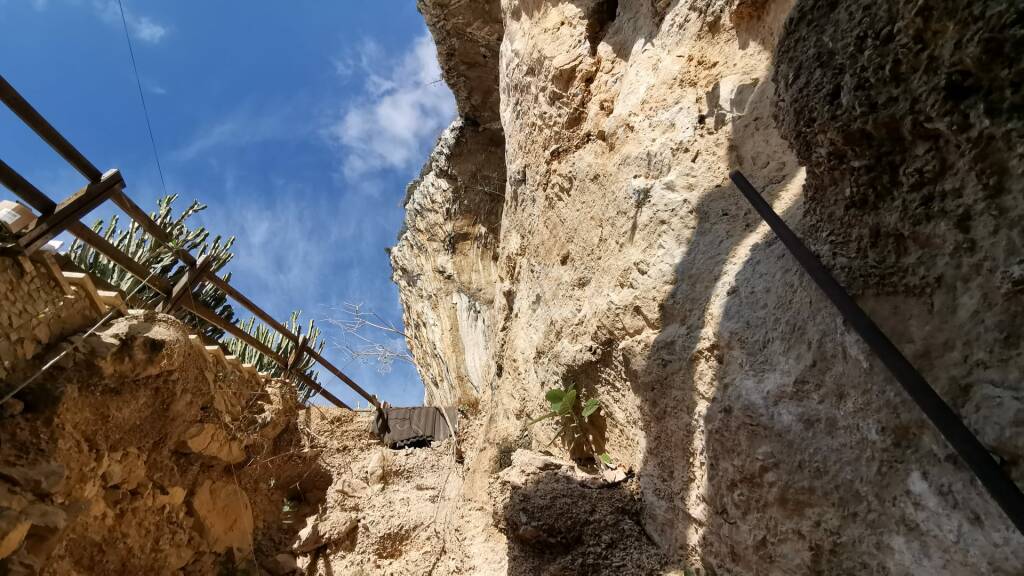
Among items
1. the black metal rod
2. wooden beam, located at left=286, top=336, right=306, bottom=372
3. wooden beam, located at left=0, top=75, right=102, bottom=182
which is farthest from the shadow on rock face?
wooden beam, located at left=286, top=336, right=306, bottom=372

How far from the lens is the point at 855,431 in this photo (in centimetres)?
158

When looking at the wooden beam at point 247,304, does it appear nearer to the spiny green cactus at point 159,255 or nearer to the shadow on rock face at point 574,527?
the spiny green cactus at point 159,255

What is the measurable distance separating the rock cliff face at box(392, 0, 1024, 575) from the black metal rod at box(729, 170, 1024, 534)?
8 centimetres

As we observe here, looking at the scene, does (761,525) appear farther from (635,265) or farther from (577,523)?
(635,265)

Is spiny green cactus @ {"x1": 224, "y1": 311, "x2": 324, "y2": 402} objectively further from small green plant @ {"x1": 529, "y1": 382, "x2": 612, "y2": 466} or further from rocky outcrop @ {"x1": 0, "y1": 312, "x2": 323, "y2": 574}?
small green plant @ {"x1": 529, "y1": 382, "x2": 612, "y2": 466}

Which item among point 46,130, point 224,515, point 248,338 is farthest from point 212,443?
Result: point 46,130

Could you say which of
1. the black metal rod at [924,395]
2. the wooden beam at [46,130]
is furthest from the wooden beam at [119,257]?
the black metal rod at [924,395]

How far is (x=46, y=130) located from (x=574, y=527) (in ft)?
11.0

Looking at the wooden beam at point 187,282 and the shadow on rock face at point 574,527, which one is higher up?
the wooden beam at point 187,282

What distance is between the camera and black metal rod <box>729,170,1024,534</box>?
1093 millimetres

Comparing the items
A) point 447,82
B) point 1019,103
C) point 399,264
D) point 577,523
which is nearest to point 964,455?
point 1019,103

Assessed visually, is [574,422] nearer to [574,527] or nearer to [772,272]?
[574,527]

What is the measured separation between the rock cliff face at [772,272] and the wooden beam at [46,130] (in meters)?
2.86

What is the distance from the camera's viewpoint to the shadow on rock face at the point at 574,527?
2.57 metres
